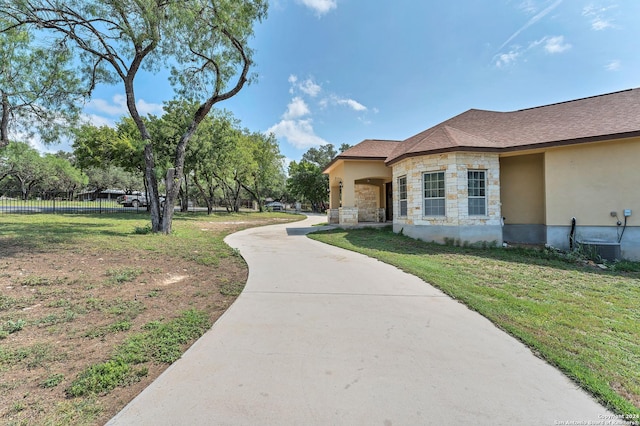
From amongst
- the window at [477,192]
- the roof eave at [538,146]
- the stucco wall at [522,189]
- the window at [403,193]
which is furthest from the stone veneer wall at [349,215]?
the stucco wall at [522,189]

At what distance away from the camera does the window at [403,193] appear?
12.0m

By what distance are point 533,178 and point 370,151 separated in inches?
294

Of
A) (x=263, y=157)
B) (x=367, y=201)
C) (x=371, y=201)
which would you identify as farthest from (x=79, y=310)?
(x=263, y=157)

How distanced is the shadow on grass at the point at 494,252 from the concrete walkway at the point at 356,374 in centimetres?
502

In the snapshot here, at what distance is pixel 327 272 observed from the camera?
245 inches

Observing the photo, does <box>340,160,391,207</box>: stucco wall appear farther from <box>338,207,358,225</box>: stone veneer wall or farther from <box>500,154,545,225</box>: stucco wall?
<box>500,154,545,225</box>: stucco wall

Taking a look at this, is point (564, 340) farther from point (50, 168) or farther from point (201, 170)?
point (50, 168)

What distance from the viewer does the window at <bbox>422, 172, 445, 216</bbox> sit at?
1046 cm

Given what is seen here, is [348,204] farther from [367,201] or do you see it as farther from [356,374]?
[356,374]

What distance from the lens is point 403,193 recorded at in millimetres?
12164

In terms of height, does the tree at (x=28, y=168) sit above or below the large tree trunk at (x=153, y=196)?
above

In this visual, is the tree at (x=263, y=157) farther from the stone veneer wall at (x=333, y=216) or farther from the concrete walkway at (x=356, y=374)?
the concrete walkway at (x=356, y=374)

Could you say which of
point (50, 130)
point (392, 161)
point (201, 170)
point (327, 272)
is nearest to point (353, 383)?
point (327, 272)

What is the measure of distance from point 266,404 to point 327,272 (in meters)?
4.13
